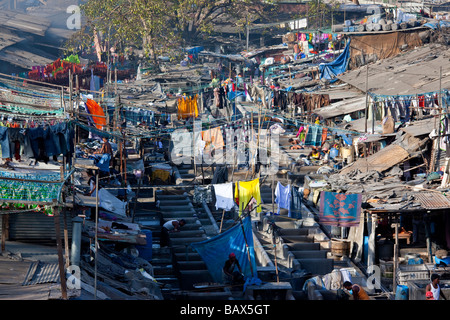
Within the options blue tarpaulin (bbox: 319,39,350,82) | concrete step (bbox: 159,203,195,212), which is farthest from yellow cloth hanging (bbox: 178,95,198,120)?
concrete step (bbox: 159,203,195,212)

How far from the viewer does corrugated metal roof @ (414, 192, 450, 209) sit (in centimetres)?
1731

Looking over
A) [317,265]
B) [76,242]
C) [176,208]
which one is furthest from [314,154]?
[76,242]

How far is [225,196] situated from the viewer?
20.7 m

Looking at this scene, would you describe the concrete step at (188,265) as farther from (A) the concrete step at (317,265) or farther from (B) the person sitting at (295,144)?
(B) the person sitting at (295,144)

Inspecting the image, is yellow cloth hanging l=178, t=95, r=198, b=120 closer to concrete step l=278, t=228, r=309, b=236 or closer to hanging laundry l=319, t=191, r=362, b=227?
concrete step l=278, t=228, r=309, b=236

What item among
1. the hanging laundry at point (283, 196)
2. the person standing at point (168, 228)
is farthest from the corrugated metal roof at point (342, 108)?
the person standing at point (168, 228)


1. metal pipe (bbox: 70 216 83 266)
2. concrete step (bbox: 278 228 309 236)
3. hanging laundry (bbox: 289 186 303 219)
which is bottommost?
concrete step (bbox: 278 228 309 236)

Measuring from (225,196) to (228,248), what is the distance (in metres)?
5.19

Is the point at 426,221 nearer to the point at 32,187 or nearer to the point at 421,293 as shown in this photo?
the point at 421,293

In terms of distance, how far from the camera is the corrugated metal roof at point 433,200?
17.3 metres

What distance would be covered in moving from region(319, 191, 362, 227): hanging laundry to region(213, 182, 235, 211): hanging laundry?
10.5 feet

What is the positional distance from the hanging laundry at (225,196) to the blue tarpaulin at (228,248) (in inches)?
192

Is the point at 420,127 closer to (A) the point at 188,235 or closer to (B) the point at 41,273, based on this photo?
(A) the point at 188,235

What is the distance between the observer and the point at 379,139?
23578 mm
